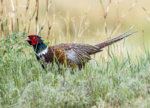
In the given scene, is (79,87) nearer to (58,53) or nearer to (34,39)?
(58,53)

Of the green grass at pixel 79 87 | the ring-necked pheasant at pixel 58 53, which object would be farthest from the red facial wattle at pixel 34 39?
the green grass at pixel 79 87

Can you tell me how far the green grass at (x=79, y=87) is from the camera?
10.9ft

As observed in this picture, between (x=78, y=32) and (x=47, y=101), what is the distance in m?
2.56

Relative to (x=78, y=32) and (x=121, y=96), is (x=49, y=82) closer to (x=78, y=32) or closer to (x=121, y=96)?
(x=121, y=96)

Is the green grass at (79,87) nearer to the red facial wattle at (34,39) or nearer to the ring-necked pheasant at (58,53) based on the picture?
the ring-necked pheasant at (58,53)

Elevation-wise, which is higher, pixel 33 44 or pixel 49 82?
pixel 33 44

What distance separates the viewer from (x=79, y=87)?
3523mm

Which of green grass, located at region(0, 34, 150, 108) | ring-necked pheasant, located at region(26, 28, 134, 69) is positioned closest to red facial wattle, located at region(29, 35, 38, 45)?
ring-necked pheasant, located at region(26, 28, 134, 69)

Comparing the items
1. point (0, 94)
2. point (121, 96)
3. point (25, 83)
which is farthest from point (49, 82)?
point (121, 96)

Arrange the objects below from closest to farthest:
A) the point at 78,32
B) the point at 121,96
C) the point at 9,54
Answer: the point at 121,96 < the point at 9,54 < the point at 78,32

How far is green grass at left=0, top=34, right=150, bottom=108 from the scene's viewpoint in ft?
10.9

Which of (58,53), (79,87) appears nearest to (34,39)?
(58,53)

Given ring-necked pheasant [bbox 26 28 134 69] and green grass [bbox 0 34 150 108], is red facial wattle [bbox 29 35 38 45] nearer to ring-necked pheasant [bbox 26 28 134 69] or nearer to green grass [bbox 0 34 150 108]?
ring-necked pheasant [bbox 26 28 134 69]

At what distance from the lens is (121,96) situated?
333cm
